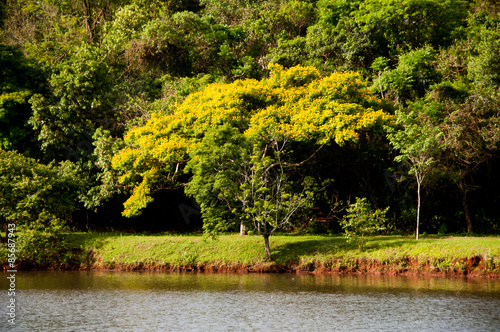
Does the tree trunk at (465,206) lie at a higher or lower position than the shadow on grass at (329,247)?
higher

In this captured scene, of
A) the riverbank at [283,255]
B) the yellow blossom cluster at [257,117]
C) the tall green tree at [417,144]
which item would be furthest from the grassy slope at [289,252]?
the yellow blossom cluster at [257,117]

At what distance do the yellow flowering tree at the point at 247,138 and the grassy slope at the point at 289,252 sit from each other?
Answer: 3.50 feet

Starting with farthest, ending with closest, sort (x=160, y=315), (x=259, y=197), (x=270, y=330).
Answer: (x=259, y=197), (x=160, y=315), (x=270, y=330)

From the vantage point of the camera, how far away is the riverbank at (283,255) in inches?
798

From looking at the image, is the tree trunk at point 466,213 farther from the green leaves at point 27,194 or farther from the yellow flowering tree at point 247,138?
the green leaves at point 27,194

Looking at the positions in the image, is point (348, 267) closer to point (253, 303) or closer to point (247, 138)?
point (247, 138)

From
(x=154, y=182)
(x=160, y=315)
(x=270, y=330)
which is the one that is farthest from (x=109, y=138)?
(x=270, y=330)

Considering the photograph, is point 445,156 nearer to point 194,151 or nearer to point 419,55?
point 419,55

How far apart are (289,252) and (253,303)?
714 cm

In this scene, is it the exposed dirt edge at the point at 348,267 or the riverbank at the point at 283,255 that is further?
the riverbank at the point at 283,255

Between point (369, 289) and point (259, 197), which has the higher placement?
point (259, 197)

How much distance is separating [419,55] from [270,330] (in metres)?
20.5

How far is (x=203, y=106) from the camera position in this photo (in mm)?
25047


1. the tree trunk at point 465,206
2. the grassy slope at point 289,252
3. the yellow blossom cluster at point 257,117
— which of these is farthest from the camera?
the tree trunk at point 465,206
